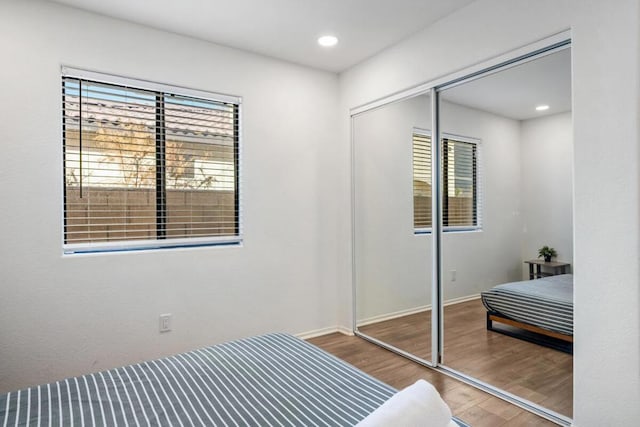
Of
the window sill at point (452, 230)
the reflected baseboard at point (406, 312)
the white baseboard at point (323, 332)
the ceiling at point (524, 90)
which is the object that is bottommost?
the white baseboard at point (323, 332)

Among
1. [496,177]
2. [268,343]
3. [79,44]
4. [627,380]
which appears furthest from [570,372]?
[79,44]

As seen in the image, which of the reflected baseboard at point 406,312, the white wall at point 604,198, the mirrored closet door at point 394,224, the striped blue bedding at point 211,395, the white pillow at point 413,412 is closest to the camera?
the white pillow at point 413,412

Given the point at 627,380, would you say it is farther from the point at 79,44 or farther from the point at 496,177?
the point at 79,44

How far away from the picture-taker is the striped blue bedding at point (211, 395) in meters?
1.29

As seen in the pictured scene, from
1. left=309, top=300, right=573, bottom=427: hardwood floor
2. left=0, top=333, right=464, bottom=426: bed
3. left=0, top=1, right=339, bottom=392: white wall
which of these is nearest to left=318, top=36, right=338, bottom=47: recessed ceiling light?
left=0, top=1, right=339, bottom=392: white wall

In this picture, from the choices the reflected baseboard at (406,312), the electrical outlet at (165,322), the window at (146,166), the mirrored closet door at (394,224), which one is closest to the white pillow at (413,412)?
the reflected baseboard at (406,312)

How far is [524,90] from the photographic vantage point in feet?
7.78

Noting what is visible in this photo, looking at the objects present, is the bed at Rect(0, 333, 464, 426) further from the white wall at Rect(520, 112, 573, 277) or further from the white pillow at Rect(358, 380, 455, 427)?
the white wall at Rect(520, 112, 573, 277)

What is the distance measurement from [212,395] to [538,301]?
2.02 m

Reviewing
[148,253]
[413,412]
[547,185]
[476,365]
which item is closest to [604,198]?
[547,185]

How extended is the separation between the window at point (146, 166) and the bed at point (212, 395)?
1409 millimetres

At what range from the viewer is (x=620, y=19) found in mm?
1832

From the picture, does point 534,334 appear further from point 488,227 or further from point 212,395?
point 212,395

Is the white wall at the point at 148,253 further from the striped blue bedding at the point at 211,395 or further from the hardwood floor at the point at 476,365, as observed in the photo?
the striped blue bedding at the point at 211,395
